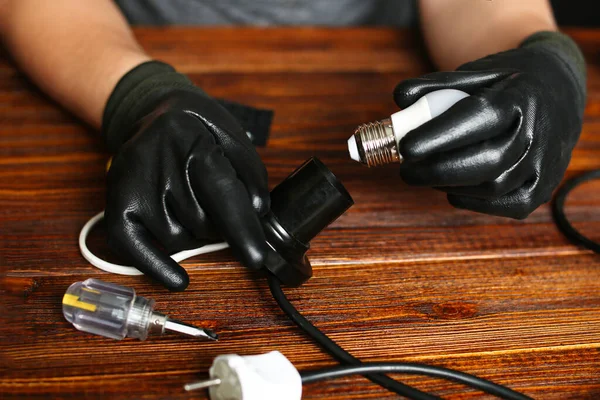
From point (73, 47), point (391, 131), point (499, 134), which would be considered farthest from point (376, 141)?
point (73, 47)

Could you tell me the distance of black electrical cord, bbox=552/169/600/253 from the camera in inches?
23.2

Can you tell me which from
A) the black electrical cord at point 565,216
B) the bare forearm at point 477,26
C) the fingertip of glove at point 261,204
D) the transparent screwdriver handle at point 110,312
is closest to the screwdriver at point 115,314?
the transparent screwdriver handle at point 110,312

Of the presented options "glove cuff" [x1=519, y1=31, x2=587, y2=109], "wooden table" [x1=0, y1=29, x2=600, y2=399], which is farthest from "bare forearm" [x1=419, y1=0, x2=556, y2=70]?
"wooden table" [x1=0, y1=29, x2=600, y2=399]

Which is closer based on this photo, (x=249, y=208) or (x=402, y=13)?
(x=249, y=208)

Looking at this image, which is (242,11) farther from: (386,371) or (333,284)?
(386,371)

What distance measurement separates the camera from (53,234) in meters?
0.55

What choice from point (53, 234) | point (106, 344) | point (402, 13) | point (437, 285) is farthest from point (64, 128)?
point (402, 13)

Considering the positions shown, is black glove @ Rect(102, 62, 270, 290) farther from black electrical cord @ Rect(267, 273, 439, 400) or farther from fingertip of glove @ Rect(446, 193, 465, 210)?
fingertip of glove @ Rect(446, 193, 465, 210)

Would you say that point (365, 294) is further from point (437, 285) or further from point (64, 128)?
point (64, 128)

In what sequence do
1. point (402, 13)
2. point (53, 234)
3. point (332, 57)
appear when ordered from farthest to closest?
1. point (402, 13)
2. point (332, 57)
3. point (53, 234)

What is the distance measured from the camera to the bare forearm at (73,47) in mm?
677

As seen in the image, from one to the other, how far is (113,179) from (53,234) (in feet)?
0.34

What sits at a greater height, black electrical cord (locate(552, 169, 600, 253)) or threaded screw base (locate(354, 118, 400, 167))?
threaded screw base (locate(354, 118, 400, 167))

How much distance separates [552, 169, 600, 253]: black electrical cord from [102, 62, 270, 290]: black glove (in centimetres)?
35
